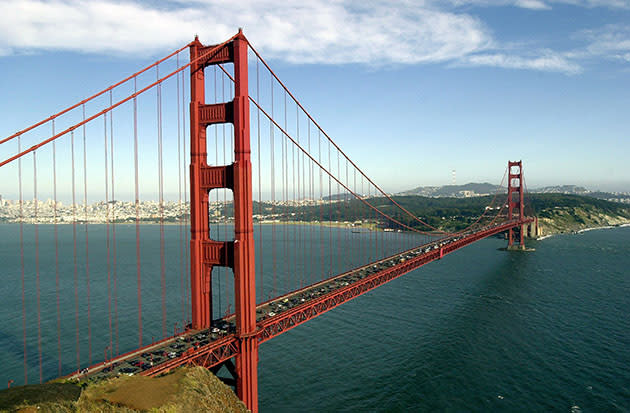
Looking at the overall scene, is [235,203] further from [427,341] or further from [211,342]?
[427,341]

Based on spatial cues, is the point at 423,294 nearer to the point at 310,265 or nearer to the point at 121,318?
the point at 310,265

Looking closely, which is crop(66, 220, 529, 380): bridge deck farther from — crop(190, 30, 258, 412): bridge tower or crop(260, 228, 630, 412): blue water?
crop(260, 228, 630, 412): blue water

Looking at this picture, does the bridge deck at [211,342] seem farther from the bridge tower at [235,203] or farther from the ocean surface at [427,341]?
the ocean surface at [427,341]

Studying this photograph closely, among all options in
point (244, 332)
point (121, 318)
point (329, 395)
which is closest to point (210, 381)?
Result: point (244, 332)

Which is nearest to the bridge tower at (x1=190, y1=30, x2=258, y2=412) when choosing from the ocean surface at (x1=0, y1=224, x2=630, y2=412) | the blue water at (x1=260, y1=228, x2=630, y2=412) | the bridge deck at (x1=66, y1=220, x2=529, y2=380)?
the bridge deck at (x1=66, y1=220, x2=529, y2=380)

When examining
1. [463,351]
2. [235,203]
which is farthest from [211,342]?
[463,351]

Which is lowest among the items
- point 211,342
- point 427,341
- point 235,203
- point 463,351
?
point 463,351

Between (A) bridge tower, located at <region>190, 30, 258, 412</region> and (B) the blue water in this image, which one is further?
(B) the blue water
